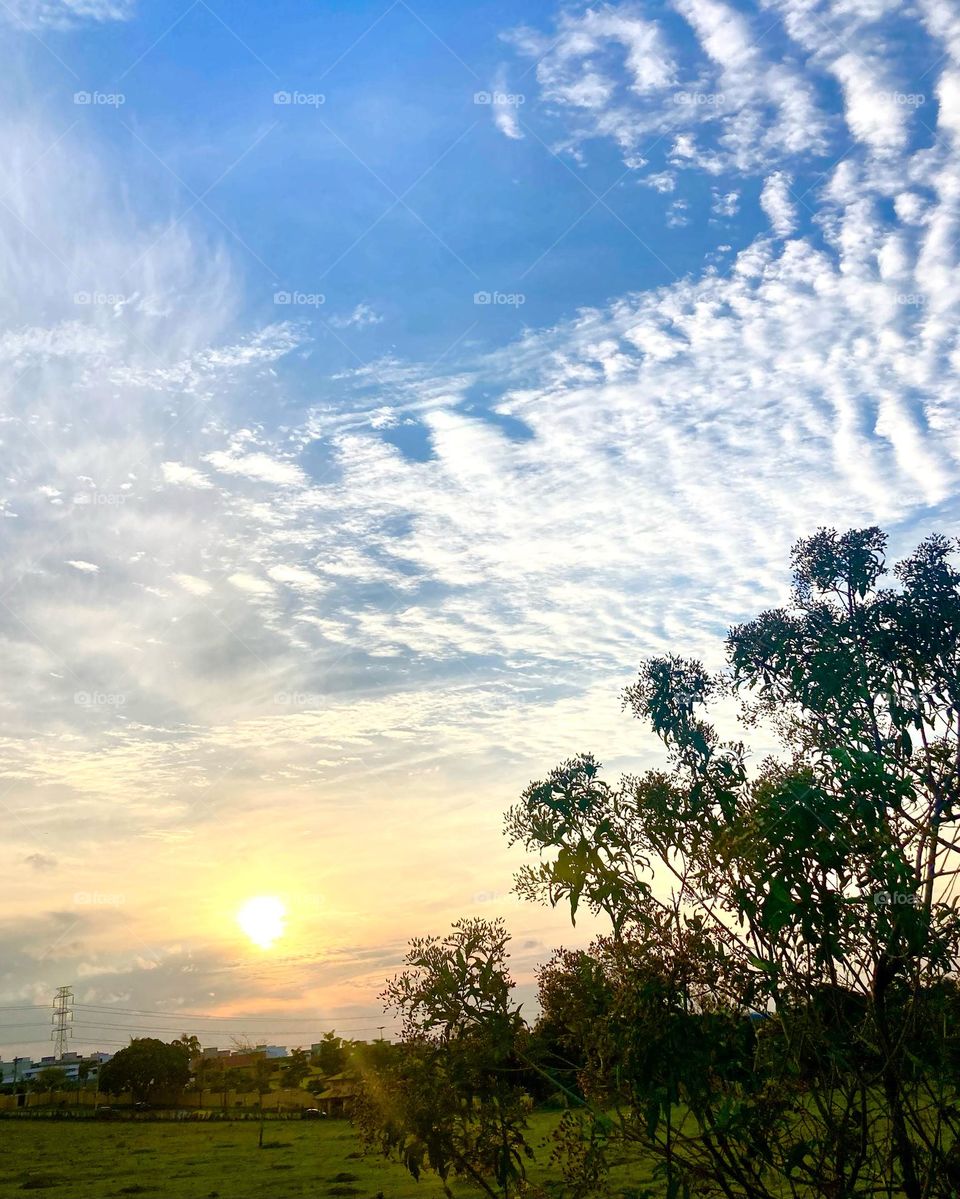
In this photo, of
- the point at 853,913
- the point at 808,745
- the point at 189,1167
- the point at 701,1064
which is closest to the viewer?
the point at 853,913

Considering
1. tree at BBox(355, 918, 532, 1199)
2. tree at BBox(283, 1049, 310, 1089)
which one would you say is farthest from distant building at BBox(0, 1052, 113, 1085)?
tree at BBox(355, 918, 532, 1199)

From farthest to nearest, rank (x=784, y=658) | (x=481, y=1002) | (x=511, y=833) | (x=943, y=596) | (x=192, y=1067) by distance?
1. (x=192, y=1067)
2. (x=784, y=658)
3. (x=943, y=596)
4. (x=511, y=833)
5. (x=481, y=1002)

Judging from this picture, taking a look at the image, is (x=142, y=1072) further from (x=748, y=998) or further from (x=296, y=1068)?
(x=748, y=998)

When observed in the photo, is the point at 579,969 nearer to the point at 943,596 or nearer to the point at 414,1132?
the point at 414,1132

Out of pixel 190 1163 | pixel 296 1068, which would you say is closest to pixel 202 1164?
pixel 190 1163

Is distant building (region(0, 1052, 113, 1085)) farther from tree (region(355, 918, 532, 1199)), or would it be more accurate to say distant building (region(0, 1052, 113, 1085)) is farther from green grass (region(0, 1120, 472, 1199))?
tree (region(355, 918, 532, 1199))

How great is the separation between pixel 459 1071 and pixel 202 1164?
5584cm

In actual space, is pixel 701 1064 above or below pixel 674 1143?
above

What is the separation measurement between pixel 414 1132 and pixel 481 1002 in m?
3.64

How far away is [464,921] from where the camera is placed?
14.0 meters

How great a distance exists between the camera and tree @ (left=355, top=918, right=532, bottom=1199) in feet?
44.2

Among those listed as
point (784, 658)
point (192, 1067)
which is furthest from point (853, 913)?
point (192, 1067)

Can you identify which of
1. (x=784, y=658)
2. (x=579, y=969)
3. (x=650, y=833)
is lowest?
(x=579, y=969)

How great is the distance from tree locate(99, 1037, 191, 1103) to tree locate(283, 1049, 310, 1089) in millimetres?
14015
